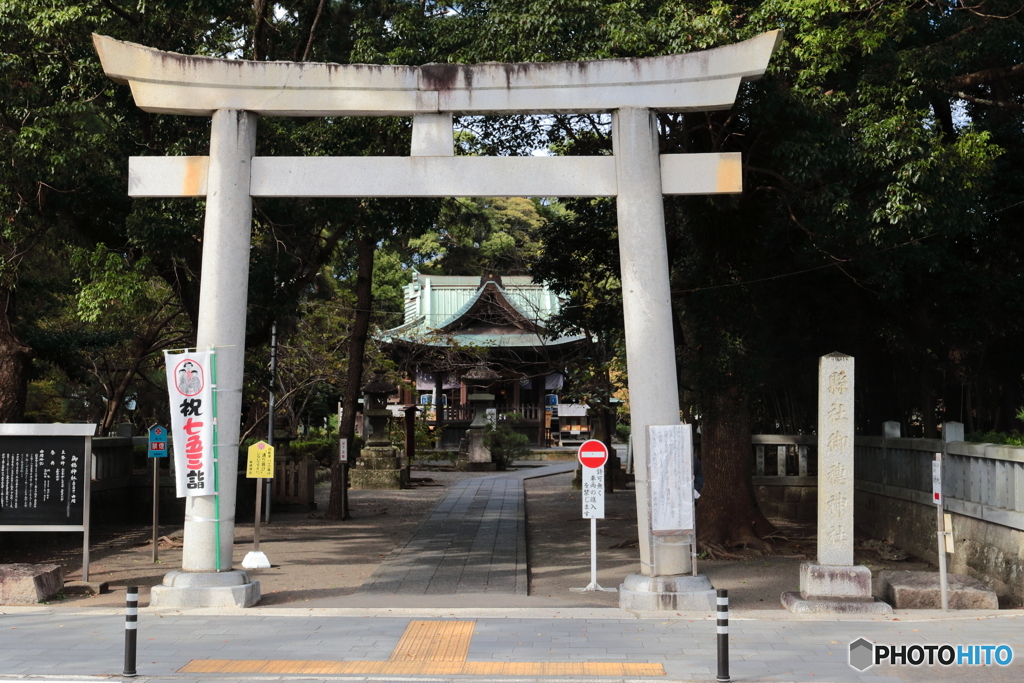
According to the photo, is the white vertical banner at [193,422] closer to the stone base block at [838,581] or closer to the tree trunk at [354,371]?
the stone base block at [838,581]

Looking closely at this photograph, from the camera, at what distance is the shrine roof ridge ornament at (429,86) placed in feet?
36.0

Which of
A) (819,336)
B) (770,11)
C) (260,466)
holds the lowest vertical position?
(260,466)

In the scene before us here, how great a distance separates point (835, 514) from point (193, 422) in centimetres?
717

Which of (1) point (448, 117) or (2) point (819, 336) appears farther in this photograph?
(2) point (819, 336)

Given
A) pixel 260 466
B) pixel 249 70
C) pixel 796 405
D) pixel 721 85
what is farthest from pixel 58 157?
pixel 796 405

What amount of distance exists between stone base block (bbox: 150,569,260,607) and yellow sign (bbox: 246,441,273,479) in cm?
240

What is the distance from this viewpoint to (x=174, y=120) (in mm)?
14375

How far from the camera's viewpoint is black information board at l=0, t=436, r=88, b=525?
12078 mm

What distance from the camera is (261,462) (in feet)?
42.7

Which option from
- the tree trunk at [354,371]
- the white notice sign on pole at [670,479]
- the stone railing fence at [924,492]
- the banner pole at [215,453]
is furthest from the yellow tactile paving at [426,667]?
the tree trunk at [354,371]

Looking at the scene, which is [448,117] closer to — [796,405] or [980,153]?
[980,153]

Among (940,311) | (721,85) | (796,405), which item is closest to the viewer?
(721,85)

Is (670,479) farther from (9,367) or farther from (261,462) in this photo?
(9,367)

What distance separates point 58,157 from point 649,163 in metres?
7.75
